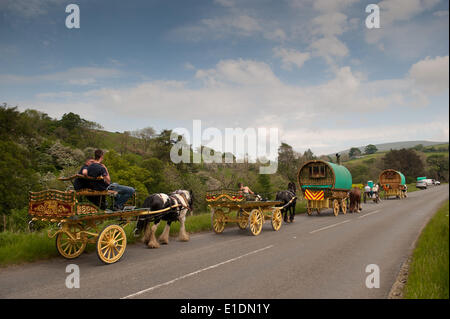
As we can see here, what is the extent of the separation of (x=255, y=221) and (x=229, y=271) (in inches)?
195

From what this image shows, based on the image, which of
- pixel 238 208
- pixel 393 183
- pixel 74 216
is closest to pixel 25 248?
pixel 74 216

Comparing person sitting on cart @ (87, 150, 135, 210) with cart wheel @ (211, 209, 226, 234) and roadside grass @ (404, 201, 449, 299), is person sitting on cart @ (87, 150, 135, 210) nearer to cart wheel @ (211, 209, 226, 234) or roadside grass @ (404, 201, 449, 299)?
cart wheel @ (211, 209, 226, 234)

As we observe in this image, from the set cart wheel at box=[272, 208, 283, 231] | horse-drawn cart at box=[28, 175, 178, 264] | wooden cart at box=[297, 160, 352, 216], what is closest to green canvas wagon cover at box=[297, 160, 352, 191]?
wooden cart at box=[297, 160, 352, 216]

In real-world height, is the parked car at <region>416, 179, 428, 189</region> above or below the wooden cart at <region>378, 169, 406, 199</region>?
below

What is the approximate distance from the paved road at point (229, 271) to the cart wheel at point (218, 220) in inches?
73.4

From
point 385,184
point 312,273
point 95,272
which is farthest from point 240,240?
point 385,184

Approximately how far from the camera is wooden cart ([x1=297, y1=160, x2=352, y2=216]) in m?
17.9

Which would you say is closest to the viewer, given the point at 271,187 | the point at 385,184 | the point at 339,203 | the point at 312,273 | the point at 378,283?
the point at 378,283

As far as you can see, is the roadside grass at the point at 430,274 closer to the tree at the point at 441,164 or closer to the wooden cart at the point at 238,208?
the tree at the point at 441,164

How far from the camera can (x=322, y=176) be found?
18688 millimetres

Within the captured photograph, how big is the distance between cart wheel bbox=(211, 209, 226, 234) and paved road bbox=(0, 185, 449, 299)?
186cm
